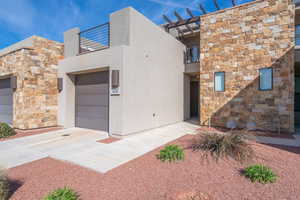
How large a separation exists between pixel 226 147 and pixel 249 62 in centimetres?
514

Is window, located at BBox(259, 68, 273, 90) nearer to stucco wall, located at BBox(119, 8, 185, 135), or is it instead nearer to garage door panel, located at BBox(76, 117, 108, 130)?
stucco wall, located at BBox(119, 8, 185, 135)

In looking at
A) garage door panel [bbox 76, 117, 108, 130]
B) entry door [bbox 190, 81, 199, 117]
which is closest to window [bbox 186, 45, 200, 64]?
entry door [bbox 190, 81, 199, 117]

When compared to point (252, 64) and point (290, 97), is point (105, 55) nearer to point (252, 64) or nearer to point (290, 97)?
point (252, 64)

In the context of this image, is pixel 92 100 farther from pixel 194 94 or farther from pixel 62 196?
pixel 194 94

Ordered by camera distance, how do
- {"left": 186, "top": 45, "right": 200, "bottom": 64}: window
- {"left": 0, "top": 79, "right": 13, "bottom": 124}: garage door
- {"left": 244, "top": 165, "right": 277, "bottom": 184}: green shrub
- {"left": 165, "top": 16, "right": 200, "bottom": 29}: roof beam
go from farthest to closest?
{"left": 186, "top": 45, "right": 200, "bottom": 64}: window < {"left": 165, "top": 16, "right": 200, "bottom": 29}: roof beam < {"left": 0, "top": 79, "right": 13, "bottom": 124}: garage door < {"left": 244, "top": 165, "right": 277, "bottom": 184}: green shrub

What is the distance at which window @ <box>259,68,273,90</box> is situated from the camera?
6.51 m

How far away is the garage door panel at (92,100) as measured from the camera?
20.3ft

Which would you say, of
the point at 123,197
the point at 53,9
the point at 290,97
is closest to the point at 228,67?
the point at 290,97

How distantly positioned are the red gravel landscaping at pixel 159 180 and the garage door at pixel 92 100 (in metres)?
→ 2.87

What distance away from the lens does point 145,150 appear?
4.17 meters

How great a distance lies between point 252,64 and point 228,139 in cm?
490

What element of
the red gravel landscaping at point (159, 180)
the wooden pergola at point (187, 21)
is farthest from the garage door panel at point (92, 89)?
the wooden pergola at point (187, 21)

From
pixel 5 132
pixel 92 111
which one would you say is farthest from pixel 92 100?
pixel 5 132

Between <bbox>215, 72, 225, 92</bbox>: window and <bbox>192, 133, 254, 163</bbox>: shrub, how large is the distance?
417 cm
